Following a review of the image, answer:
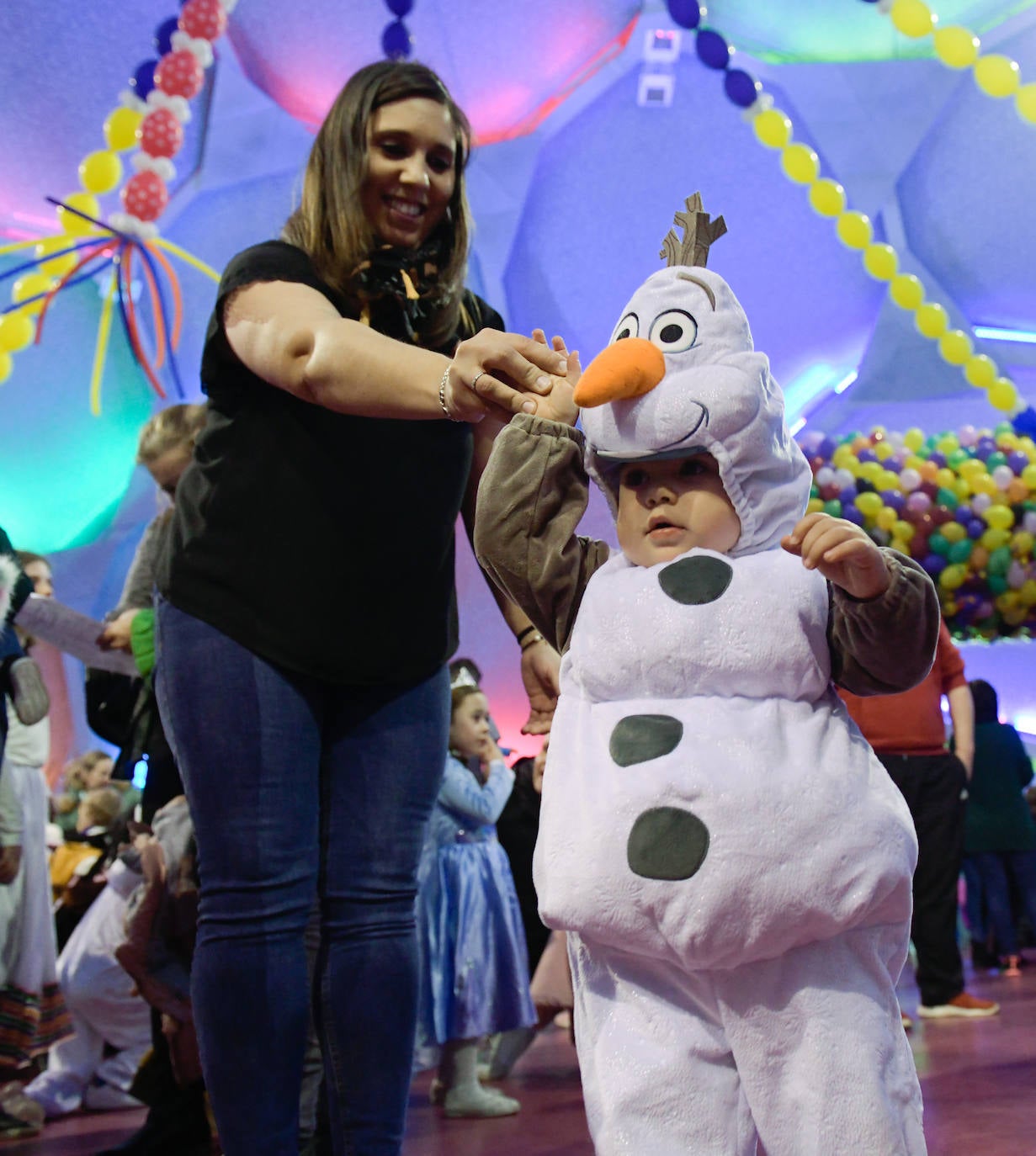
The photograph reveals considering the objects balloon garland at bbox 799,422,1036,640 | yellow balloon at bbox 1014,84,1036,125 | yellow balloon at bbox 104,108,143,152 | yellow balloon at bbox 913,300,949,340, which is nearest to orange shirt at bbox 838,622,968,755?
balloon garland at bbox 799,422,1036,640

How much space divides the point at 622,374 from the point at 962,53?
419 cm

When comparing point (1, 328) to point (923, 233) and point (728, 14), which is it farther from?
point (923, 233)

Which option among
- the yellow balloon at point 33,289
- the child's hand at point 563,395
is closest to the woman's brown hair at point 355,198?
the child's hand at point 563,395

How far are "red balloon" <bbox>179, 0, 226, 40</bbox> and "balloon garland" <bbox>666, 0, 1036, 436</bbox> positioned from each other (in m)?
1.82

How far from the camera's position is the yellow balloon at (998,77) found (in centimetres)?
472

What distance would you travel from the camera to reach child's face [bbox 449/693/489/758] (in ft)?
11.8

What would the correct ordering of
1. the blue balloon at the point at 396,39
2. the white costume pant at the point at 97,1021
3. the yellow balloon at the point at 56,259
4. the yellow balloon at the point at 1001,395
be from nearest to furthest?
1. the white costume pant at the point at 97,1021
2. the yellow balloon at the point at 1001,395
3. the blue balloon at the point at 396,39
4. the yellow balloon at the point at 56,259

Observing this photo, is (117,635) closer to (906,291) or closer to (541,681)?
(541,681)

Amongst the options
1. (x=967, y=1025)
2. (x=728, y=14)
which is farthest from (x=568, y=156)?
(x=967, y=1025)

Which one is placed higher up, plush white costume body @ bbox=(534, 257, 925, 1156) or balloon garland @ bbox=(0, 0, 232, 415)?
balloon garland @ bbox=(0, 0, 232, 415)

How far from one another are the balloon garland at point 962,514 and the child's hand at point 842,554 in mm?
3461

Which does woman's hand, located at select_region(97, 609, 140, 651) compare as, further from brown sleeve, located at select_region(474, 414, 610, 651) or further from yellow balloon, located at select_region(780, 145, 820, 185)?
yellow balloon, located at select_region(780, 145, 820, 185)

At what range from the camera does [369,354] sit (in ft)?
3.96

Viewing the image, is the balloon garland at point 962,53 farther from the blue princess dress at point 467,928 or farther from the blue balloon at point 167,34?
the blue princess dress at point 467,928
